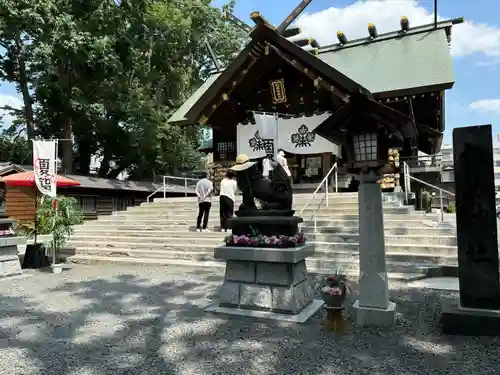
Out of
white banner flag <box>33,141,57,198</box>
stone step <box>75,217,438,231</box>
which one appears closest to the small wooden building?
stone step <box>75,217,438,231</box>

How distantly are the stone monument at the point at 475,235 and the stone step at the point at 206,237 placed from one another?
372cm

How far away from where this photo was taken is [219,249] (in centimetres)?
512

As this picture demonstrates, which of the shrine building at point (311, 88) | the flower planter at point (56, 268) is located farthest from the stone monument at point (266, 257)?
the shrine building at point (311, 88)

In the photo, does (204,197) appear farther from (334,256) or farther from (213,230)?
(334,256)

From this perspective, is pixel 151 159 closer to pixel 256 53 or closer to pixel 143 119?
pixel 143 119

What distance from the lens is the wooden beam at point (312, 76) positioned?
498 inches

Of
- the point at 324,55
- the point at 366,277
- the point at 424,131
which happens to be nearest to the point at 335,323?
the point at 366,277

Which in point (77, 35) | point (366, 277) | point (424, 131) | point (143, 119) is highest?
point (77, 35)

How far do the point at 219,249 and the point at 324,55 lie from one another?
583 inches

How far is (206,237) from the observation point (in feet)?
31.1

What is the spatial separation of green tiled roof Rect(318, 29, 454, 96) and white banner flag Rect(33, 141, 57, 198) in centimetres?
977

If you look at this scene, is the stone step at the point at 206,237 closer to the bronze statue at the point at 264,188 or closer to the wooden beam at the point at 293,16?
the bronze statue at the point at 264,188

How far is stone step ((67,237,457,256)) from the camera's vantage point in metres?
7.50

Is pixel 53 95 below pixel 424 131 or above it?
above
